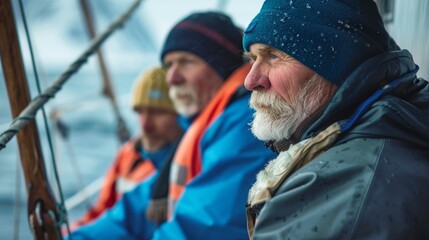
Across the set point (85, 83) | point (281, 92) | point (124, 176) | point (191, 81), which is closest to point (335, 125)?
point (281, 92)

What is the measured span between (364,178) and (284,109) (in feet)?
1.17

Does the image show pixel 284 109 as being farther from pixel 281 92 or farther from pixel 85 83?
pixel 85 83

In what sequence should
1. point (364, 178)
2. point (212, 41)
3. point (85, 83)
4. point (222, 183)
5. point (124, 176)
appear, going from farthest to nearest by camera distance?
1. point (85, 83)
2. point (124, 176)
3. point (212, 41)
4. point (222, 183)
5. point (364, 178)

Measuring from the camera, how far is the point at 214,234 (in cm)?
227

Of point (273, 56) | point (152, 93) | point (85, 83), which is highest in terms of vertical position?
point (273, 56)

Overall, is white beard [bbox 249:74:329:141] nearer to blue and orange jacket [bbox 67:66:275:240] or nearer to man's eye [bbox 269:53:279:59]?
man's eye [bbox 269:53:279:59]

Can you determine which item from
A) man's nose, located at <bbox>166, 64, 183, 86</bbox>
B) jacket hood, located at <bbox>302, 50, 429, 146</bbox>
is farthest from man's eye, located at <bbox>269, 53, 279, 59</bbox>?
man's nose, located at <bbox>166, 64, 183, 86</bbox>

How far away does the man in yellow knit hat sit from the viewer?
3734mm

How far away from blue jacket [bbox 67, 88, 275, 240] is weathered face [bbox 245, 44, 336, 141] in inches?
27.9

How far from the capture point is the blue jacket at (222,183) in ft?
7.46

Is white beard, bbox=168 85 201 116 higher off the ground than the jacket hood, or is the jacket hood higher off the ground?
the jacket hood

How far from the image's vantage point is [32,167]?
1989 millimetres

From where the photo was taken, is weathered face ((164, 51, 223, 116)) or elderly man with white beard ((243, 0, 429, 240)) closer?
elderly man with white beard ((243, 0, 429, 240))

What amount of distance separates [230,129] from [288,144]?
96 cm
